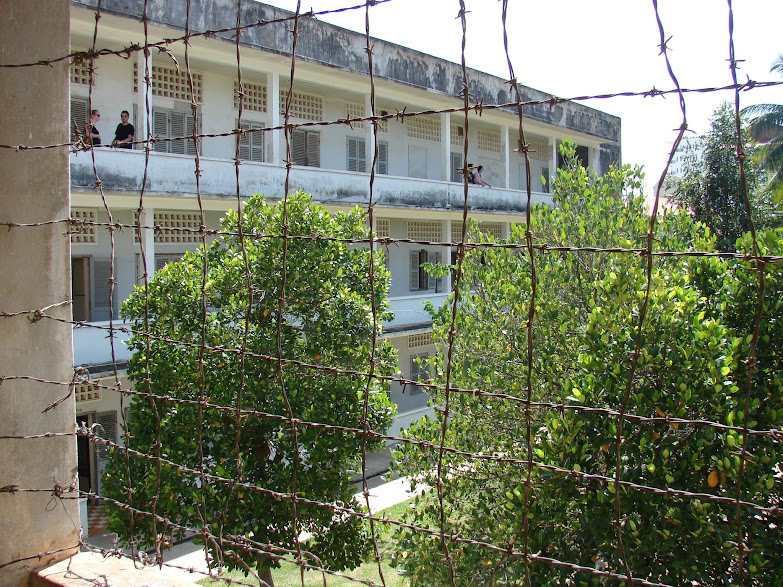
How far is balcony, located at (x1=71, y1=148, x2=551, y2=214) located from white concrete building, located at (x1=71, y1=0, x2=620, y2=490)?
0.07 feet

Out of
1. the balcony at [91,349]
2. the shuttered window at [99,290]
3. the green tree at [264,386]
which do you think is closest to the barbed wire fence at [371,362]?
the green tree at [264,386]

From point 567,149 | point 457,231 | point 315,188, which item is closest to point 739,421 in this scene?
point 567,149

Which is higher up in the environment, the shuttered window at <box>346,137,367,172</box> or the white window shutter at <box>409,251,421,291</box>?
the shuttered window at <box>346,137,367,172</box>

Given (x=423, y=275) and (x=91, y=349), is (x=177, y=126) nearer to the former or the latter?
(x=91, y=349)

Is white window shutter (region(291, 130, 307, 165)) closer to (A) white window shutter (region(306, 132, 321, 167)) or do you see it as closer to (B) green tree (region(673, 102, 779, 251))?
(A) white window shutter (region(306, 132, 321, 167))

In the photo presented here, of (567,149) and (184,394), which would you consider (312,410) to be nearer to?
(184,394)

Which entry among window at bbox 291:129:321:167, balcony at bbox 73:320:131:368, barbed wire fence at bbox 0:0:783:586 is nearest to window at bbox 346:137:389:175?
window at bbox 291:129:321:167

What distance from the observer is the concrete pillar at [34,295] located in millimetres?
2326

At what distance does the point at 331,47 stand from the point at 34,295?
10194 mm

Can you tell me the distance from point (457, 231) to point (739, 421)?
12868 mm

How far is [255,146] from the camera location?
523 inches

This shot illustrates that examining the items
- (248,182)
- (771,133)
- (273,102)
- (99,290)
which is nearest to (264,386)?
(248,182)

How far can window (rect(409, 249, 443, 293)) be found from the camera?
15852 millimetres

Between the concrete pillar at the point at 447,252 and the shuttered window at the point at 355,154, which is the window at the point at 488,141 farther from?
the shuttered window at the point at 355,154
